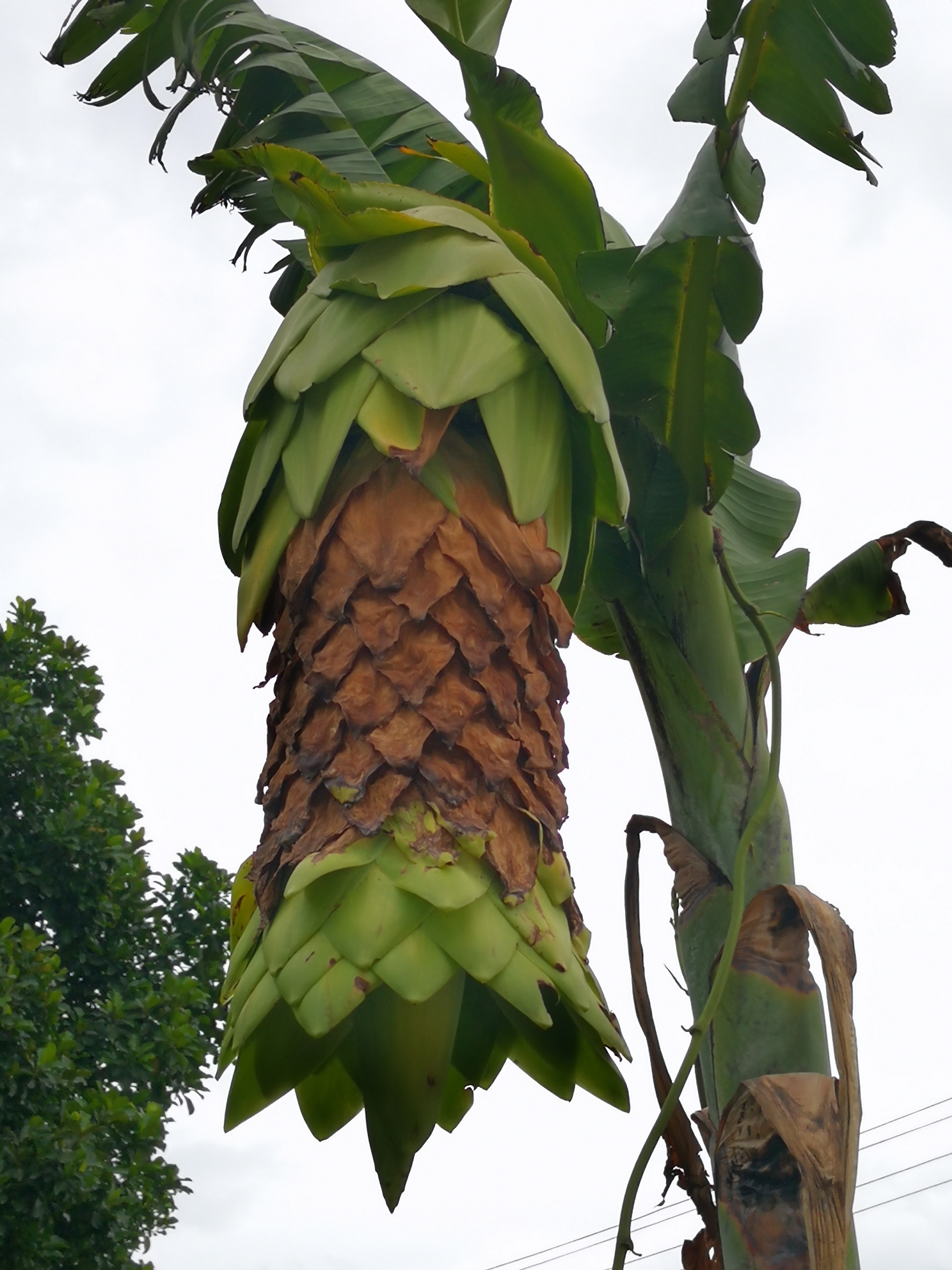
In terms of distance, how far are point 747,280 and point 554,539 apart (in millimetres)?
281

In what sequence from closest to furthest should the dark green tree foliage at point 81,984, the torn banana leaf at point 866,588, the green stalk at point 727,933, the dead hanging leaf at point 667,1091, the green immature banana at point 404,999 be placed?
the green immature banana at point 404,999, the green stalk at point 727,933, the dead hanging leaf at point 667,1091, the torn banana leaf at point 866,588, the dark green tree foliage at point 81,984

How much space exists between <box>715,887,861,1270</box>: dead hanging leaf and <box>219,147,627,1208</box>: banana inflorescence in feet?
0.53

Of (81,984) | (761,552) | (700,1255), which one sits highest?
(81,984)

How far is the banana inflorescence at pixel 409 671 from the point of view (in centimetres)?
39

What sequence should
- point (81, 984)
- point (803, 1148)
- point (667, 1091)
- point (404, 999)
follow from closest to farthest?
point (404, 999) < point (803, 1148) < point (667, 1091) < point (81, 984)

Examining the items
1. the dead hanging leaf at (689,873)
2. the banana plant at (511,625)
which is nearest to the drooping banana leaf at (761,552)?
the banana plant at (511,625)

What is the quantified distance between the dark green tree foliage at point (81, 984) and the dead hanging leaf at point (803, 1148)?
2.94 metres

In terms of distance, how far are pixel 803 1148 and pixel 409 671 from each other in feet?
0.97

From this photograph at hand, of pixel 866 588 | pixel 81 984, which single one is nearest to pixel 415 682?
pixel 866 588

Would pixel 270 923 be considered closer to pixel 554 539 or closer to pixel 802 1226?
pixel 554 539

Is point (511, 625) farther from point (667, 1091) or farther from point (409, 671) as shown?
point (667, 1091)

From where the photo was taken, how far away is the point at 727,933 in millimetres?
625

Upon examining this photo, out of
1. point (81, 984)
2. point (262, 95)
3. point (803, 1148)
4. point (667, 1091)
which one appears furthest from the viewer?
point (81, 984)

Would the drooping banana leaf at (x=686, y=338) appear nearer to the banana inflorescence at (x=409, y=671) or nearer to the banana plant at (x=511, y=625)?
the banana plant at (x=511, y=625)
